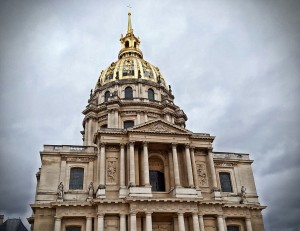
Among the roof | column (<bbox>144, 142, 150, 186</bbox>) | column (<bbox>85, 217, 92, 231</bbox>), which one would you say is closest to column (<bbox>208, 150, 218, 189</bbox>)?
column (<bbox>144, 142, 150, 186</bbox>)

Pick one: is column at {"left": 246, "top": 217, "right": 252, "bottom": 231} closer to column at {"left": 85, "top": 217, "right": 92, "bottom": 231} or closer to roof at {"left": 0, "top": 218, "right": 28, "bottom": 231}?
column at {"left": 85, "top": 217, "right": 92, "bottom": 231}

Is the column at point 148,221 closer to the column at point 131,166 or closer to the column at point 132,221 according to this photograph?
the column at point 132,221

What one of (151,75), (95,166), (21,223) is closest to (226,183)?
(95,166)

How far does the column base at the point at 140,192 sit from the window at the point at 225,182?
31.4 ft

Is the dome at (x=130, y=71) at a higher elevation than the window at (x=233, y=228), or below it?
higher

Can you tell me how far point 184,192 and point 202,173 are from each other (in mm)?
3976

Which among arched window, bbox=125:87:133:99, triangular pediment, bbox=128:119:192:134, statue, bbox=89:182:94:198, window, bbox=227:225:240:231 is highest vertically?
arched window, bbox=125:87:133:99

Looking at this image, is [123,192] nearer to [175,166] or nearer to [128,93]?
[175,166]

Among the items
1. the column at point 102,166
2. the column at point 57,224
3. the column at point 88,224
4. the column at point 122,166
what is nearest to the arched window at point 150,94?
the column at point 122,166

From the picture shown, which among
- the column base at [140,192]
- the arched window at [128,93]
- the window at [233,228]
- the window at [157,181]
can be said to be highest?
the arched window at [128,93]

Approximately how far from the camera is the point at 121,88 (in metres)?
44.1

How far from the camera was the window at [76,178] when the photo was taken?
3041cm

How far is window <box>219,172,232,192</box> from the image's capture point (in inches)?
1324

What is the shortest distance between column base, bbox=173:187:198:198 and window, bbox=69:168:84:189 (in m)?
9.30
